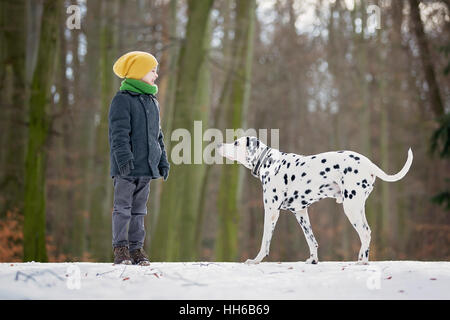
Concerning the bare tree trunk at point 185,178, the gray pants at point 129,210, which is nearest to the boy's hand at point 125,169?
the gray pants at point 129,210

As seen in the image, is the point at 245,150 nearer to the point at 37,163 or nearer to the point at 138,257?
the point at 138,257

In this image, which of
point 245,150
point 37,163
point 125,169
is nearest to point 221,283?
point 125,169

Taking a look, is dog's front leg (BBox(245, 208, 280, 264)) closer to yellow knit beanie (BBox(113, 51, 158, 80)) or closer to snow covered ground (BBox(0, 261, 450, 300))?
snow covered ground (BBox(0, 261, 450, 300))

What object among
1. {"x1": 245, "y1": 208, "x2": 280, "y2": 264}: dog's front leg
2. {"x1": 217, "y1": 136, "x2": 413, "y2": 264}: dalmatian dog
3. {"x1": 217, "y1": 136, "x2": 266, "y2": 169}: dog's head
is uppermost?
{"x1": 217, "y1": 136, "x2": 266, "y2": 169}: dog's head

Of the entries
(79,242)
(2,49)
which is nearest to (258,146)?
(2,49)

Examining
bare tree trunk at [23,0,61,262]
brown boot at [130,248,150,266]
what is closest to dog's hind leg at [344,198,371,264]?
brown boot at [130,248,150,266]

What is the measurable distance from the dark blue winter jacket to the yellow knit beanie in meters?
0.19

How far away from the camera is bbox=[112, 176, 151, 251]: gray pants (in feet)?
17.5

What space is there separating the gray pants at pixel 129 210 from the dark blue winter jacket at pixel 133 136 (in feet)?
0.39

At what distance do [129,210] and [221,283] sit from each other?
1324 mm

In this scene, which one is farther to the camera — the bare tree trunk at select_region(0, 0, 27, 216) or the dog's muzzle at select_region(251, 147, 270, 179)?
the bare tree trunk at select_region(0, 0, 27, 216)

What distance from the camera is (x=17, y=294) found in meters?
4.22

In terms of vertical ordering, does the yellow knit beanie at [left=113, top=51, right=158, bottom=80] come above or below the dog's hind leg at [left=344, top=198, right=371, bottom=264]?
above

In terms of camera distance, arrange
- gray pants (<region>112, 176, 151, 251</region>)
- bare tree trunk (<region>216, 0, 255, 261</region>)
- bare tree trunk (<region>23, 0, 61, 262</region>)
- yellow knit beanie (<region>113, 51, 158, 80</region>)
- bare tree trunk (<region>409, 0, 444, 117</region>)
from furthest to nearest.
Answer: bare tree trunk (<region>409, 0, 444, 117</region>)
bare tree trunk (<region>216, 0, 255, 261</region>)
bare tree trunk (<region>23, 0, 61, 262</region>)
yellow knit beanie (<region>113, 51, 158, 80</region>)
gray pants (<region>112, 176, 151, 251</region>)
